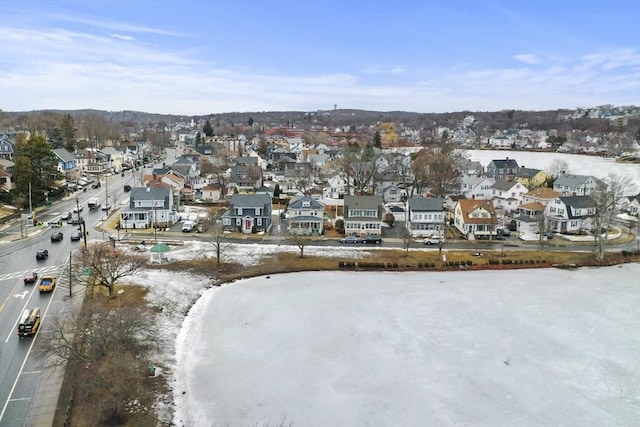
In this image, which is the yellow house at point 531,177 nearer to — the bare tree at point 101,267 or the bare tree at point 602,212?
the bare tree at point 602,212

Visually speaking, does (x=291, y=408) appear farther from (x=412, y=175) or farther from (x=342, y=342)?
(x=412, y=175)

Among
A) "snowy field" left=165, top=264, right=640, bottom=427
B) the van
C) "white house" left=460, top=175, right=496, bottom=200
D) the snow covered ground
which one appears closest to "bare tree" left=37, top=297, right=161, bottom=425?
the snow covered ground

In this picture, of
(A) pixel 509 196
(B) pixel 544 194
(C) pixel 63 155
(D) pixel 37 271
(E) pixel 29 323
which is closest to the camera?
(E) pixel 29 323

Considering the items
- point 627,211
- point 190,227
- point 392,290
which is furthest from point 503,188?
point 190,227

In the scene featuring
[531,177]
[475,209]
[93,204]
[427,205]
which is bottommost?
[93,204]

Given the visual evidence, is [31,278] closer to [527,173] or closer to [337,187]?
[337,187]

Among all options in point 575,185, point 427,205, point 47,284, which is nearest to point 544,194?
point 575,185

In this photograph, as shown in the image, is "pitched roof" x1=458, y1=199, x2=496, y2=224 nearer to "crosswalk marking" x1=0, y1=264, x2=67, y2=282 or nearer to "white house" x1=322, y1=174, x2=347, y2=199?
"white house" x1=322, y1=174, x2=347, y2=199
